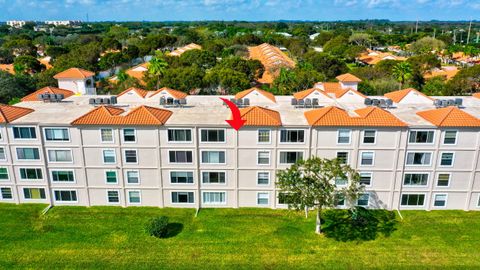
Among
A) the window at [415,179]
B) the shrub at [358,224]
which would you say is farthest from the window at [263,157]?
→ the window at [415,179]

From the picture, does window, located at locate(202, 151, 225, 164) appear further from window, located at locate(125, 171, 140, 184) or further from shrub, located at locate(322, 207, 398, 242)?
shrub, located at locate(322, 207, 398, 242)

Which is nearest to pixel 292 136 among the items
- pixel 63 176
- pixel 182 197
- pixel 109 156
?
pixel 182 197

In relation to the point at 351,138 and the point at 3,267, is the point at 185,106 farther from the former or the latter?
the point at 3,267

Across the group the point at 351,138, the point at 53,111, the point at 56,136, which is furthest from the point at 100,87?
the point at 351,138

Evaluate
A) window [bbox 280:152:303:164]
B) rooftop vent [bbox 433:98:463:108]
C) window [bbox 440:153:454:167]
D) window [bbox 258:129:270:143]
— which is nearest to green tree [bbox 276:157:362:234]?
window [bbox 280:152:303:164]

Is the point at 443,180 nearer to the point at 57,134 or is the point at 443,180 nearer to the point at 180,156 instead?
the point at 180,156

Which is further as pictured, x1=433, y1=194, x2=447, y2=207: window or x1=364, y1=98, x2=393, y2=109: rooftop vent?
x1=364, y1=98, x2=393, y2=109: rooftop vent

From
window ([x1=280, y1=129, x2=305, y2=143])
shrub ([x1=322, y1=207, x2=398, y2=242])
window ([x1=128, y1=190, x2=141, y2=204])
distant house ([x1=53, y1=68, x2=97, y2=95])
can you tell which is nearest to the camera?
shrub ([x1=322, y1=207, x2=398, y2=242])

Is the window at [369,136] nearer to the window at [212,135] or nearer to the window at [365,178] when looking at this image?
the window at [365,178]
